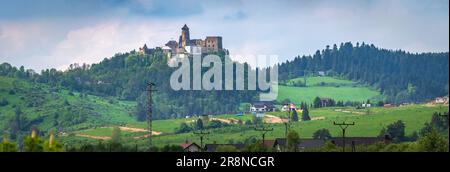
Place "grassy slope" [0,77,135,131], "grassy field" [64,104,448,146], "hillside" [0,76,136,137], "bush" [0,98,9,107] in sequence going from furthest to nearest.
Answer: "bush" [0,98,9,107] → "grassy slope" [0,77,135,131] → "hillside" [0,76,136,137] → "grassy field" [64,104,448,146]

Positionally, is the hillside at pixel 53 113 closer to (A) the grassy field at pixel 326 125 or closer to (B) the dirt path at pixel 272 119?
(A) the grassy field at pixel 326 125

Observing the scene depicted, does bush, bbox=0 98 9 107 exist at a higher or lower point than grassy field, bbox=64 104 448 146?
higher

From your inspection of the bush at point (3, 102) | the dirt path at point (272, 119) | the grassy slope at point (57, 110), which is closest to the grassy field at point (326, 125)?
the dirt path at point (272, 119)

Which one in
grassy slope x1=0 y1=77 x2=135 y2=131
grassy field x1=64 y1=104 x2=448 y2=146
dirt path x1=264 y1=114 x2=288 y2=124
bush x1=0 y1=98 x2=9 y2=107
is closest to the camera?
grassy field x1=64 y1=104 x2=448 y2=146

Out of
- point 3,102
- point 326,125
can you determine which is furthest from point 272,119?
point 3,102

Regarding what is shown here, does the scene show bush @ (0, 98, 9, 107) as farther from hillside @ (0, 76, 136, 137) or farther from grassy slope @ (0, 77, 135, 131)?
grassy slope @ (0, 77, 135, 131)

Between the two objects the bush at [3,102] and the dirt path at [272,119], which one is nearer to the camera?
the dirt path at [272,119]

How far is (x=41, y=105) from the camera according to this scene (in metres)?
190

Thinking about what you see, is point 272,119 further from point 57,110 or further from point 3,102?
point 3,102

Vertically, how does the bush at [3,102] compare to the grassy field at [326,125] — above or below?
above

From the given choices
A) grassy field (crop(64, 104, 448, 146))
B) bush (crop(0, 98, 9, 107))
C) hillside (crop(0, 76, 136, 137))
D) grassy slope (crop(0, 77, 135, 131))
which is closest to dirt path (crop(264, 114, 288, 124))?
grassy field (crop(64, 104, 448, 146))

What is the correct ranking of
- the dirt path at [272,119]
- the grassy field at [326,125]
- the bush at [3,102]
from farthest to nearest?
the bush at [3,102] < the dirt path at [272,119] < the grassy field at [326,125]
